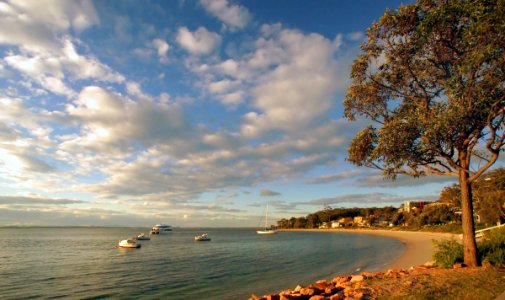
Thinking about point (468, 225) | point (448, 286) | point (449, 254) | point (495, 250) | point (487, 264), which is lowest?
point (448, 286)

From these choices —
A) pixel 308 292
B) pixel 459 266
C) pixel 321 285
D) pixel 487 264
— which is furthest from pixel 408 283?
pixel 321 285

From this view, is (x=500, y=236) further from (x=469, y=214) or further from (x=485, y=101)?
(x=485, y=101)

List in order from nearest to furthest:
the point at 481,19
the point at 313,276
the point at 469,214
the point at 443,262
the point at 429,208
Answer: the point at 481,19 < the point at 469,214 < the point at 443,262 < the point at 313,276 < the point at 429,208

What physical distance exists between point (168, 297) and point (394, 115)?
18437 millimetres

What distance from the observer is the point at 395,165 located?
17766 mm

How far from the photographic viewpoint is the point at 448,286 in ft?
41.7

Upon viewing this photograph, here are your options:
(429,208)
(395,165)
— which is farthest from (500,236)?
(429,208)

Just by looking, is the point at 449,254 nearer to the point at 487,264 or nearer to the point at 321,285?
the point at 487,264

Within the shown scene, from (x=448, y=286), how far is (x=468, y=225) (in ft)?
17.6

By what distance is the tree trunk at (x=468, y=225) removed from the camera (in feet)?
54.3

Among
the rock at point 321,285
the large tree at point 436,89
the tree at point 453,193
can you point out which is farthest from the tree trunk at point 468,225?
the tree at point 453,193

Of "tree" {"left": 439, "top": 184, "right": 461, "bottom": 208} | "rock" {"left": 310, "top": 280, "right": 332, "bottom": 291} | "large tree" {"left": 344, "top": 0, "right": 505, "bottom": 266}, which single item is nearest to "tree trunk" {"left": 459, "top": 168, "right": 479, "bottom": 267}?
"large tree" {"left": 344, "top": 0, "right": 505, "bottom": 266}

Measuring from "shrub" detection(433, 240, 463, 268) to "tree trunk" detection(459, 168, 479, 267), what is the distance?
1458 mm

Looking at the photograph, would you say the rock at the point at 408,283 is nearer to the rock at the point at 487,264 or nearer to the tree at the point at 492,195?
the rock at the point at 487,264
